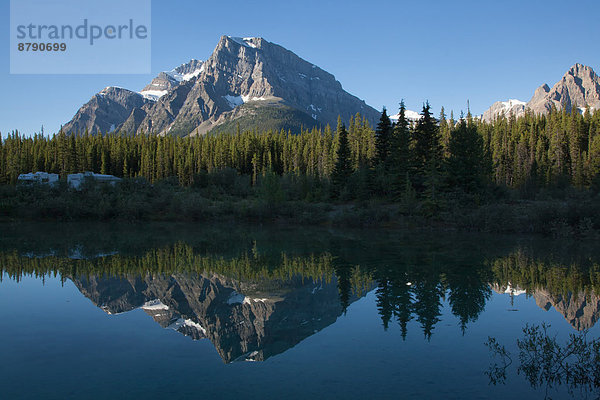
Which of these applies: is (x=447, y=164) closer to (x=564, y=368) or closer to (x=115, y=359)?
(x=564, y=368)

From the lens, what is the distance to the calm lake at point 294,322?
8633 millimetres

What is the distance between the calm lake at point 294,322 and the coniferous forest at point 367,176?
1653 centimetres

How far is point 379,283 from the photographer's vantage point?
18.7 metres

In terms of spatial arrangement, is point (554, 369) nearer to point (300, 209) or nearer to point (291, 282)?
point (291, 282)

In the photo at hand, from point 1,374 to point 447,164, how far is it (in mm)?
43893

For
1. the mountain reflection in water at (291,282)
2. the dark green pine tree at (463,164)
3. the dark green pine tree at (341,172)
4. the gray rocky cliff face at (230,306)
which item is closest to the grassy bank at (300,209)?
the dark green pine tree at (463,164)

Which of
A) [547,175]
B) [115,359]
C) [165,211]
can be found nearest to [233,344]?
[115,359]

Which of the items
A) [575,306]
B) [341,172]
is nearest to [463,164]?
[341,172]

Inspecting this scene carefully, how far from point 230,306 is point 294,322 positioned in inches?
118

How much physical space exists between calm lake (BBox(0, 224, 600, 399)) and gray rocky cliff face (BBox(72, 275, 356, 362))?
0.07m

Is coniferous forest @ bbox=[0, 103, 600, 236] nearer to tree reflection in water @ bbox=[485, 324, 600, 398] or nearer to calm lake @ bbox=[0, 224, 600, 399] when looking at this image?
calm lake @ bbox=[0, 224, 600, 399]

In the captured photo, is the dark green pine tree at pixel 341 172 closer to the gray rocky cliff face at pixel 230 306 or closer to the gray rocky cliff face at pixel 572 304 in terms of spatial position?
the gray rocky cliff face at pixel 230 306

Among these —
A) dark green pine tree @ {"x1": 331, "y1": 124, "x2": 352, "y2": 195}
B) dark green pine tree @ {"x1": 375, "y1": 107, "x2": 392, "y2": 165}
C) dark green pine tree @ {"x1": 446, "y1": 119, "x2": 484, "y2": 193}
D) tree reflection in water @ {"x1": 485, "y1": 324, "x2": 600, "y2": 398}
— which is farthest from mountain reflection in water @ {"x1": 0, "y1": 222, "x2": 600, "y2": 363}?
dark green pine tree @ {"x1": 375, "y1": 107, "x2": 392, "y2": 165}

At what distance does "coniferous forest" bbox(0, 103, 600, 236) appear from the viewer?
43656mm
